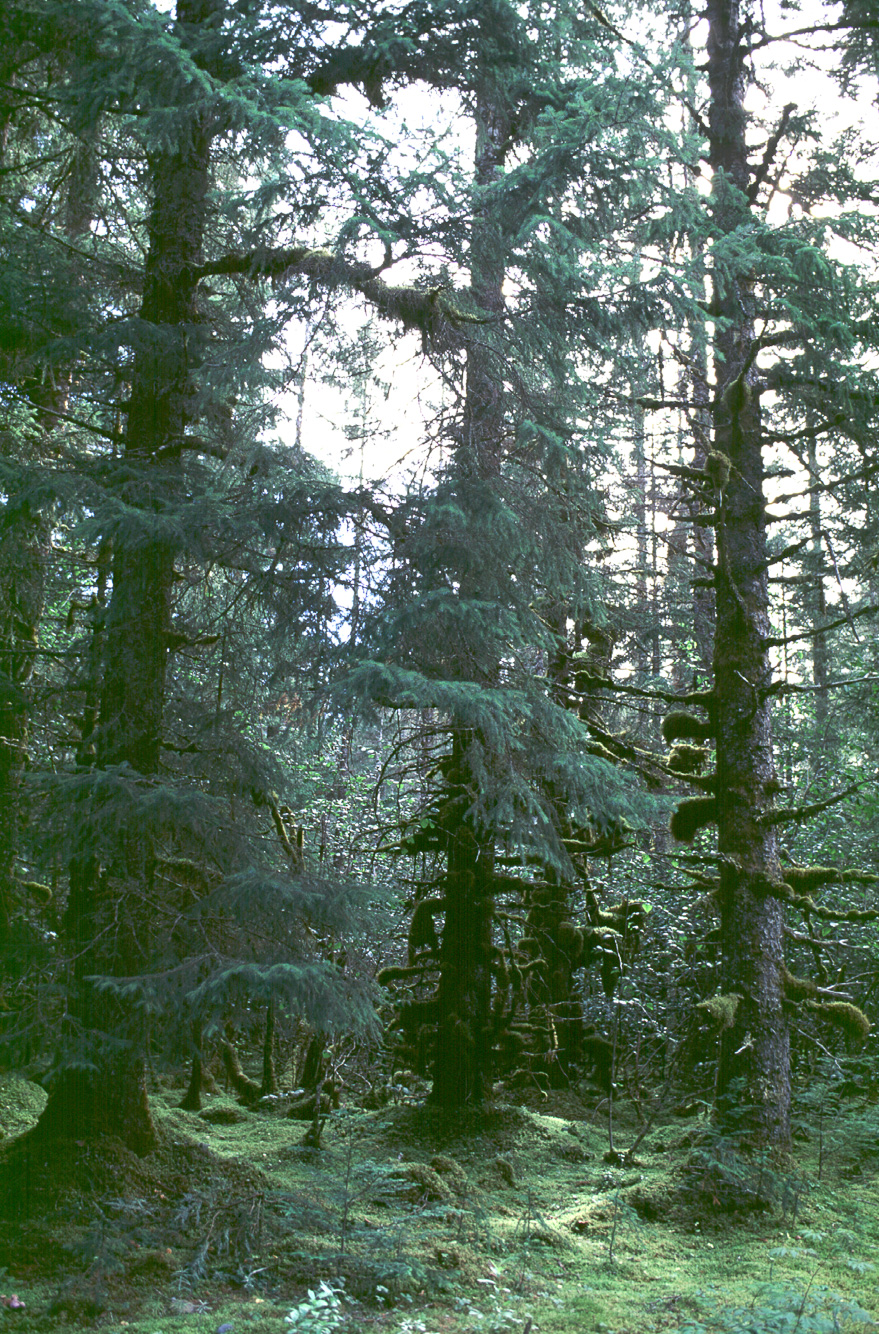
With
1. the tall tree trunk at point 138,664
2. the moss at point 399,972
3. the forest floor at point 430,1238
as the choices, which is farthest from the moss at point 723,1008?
the tall tree trunk at point 138,664

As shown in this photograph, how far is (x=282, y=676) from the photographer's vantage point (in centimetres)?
746

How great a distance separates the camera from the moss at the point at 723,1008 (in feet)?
22.9

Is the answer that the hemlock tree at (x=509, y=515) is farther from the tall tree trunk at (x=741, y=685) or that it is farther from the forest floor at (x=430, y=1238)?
the forest floor at (x=430, y=1238)

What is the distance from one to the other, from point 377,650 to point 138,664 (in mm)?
1674

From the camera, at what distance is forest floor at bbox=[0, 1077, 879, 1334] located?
479cm

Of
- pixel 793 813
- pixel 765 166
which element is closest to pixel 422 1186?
pixel 793 813

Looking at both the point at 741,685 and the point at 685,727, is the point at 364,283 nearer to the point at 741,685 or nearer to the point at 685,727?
the point at 741,685

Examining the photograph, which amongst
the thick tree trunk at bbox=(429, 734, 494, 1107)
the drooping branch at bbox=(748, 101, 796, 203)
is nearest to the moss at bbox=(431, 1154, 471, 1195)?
the thick tree trunk at bbox=(429, 734, 494, 1107)

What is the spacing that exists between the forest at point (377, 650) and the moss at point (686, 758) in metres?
0.06

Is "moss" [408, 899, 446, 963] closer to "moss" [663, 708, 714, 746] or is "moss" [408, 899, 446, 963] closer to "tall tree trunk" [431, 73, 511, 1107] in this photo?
"tall tree trunk" [431, 73, 511, 1107]

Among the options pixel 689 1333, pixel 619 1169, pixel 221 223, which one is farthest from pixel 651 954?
pixel 221 223

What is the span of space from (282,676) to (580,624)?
192 inches

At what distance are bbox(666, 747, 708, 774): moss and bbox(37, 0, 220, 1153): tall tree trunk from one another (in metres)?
4.53

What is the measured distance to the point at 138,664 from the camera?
669 cm
